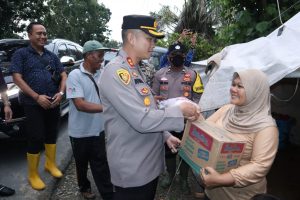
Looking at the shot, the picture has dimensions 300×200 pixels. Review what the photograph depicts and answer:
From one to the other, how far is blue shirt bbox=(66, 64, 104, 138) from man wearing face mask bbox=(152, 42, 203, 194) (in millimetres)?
1032

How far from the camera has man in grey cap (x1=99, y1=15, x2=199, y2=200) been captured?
1968 mm

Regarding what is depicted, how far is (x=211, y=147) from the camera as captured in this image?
2.06m

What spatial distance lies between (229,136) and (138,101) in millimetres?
674

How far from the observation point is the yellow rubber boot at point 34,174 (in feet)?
13.5

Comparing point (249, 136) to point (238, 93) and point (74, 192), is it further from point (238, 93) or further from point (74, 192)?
point (74, 192)

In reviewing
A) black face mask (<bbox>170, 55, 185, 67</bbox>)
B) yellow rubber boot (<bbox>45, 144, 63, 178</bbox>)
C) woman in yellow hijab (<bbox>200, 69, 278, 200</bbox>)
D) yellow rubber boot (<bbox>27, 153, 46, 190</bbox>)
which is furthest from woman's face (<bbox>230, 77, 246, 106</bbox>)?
yellow rubber boot (<bbox>45, 144, 63, 178</bbox>)

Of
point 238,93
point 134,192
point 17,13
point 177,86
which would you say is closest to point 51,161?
point 177,86

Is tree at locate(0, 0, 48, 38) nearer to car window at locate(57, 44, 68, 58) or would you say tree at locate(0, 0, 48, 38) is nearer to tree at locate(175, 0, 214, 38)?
car window at locate(57, 44, 68, 58)

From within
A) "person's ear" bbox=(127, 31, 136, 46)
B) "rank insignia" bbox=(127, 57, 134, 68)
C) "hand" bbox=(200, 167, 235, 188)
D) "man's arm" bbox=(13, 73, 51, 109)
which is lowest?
"hand" bbox=(200, 167, 235, 188)

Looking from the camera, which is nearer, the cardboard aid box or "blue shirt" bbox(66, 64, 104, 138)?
the cardboard aid box

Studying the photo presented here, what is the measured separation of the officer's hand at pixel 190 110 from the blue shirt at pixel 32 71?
8.30 ft

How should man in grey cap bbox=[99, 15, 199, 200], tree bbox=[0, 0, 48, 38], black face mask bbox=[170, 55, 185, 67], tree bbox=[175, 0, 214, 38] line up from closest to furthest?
man in grey cap bbox=[99, 15, 199, 200]
black face mask bbox=[170, 55, 185, 67]
tree bbox=[0, 0, 48, 38]
tree bbox=[175, 0, 214, 38]

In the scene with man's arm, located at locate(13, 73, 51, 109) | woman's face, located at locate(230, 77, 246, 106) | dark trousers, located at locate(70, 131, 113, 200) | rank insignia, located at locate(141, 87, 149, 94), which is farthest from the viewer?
man's arm, located at locate(13, 73, 51, 109)

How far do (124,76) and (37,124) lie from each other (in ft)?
7.97
